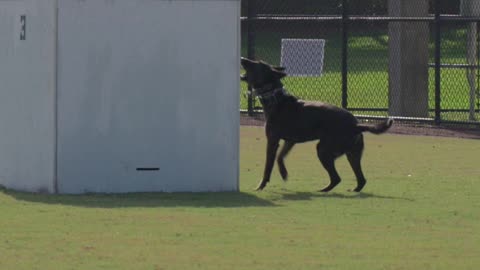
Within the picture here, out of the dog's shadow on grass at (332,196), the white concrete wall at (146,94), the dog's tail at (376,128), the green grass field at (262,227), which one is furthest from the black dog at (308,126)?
the white concrete wall at (146,94)

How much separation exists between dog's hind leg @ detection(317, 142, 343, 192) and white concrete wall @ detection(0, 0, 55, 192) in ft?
8.68

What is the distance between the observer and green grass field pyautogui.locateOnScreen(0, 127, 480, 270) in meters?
10.1

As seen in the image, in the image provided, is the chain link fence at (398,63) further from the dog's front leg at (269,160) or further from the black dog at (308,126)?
the dog's front leg at (269,160)

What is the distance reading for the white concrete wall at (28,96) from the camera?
14023 mm

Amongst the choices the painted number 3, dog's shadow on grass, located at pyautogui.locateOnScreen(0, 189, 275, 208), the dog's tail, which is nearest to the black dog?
the dog's tail

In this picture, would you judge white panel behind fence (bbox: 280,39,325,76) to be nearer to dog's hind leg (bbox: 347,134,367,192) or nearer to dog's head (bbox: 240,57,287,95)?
dog's head (bbox: 240,57,287,95)

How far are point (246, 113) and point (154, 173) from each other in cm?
1183

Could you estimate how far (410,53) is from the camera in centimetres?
2506

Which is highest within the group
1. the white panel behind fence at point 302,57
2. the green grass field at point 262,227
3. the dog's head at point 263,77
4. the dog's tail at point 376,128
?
the white panel behind fence at point 302,57

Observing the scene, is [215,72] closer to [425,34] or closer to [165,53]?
[165,53]

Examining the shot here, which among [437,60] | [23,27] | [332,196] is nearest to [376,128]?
[332,196]

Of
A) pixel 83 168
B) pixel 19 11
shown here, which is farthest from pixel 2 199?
pixel 19 11

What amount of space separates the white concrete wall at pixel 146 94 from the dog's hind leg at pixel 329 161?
2.89 feet

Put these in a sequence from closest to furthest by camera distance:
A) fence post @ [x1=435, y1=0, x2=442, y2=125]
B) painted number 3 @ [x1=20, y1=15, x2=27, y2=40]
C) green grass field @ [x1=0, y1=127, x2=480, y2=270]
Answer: green grass field @ [x1=0, y1=127, x2=480, y2=270]
painted number 3 @ [x1=20, y1=15, x2=27, y2=40]
fence post @ [x1=435, y1=0, x2=442, y2=125]
